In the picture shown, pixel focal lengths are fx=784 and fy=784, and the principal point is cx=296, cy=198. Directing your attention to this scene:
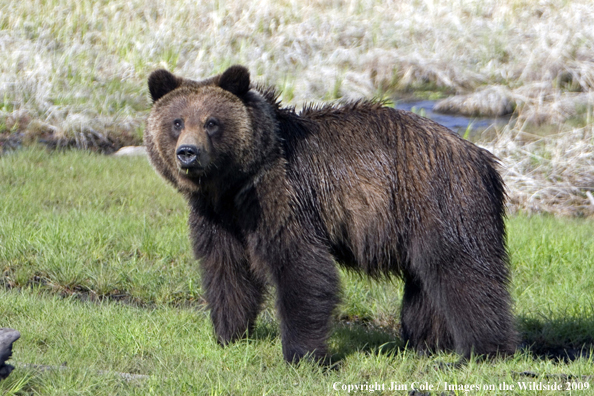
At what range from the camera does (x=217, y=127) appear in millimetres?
4844

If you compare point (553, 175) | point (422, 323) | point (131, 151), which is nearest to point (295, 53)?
point (131, 151)

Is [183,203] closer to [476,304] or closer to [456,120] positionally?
[476,304]

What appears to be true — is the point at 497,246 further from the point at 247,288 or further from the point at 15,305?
the point at 15,305

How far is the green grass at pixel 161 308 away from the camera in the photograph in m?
4.41

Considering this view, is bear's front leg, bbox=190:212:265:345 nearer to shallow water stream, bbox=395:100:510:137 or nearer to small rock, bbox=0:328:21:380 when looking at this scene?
small rock, bbox=0:328:21:380

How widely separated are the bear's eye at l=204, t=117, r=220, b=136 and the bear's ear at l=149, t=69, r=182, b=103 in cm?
41

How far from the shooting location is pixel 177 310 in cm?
591

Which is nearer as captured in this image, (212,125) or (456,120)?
(212,125)

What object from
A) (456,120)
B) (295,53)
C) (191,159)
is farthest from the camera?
(295,53)

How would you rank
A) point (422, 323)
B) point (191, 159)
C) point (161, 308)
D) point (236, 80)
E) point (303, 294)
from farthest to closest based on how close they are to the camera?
point (161, 308)
point (422, 323)
point (236, 80)
point (303, 294)
point (191, 159)

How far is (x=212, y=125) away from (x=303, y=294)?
46.5 inches

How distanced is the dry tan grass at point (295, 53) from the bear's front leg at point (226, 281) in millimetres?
5673

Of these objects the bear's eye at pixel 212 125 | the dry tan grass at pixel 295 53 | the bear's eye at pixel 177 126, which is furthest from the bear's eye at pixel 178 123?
the dry tan grass at pixel 295 53

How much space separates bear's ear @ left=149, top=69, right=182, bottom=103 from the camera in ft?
16.4
